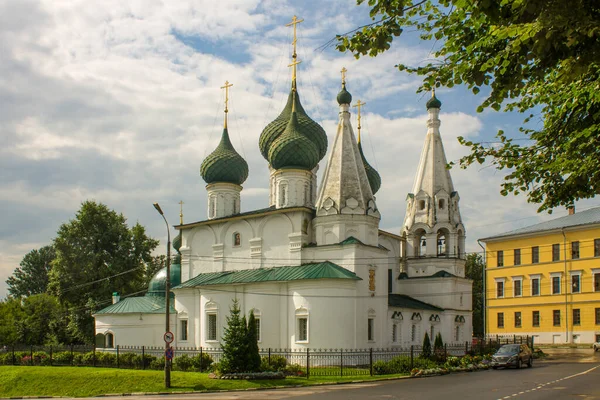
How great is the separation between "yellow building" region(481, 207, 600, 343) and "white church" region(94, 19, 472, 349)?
323 inches

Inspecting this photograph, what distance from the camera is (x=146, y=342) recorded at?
36250 mm

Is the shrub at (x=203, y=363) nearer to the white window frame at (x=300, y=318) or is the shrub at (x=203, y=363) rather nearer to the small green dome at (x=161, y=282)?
the white window frame at (x=300, y=318)

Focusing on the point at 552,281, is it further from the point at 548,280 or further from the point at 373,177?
the point at 373,177

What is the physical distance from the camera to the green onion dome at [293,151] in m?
35.3

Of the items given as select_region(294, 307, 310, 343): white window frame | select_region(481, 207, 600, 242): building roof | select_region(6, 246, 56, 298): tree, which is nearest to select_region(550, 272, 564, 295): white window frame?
select_region(481, 207, 600, 242): building roof

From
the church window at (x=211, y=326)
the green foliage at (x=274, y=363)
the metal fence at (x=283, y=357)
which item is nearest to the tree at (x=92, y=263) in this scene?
the metal fence at (x=283, y=357)

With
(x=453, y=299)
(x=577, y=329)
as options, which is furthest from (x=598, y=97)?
(x=577, y=329)

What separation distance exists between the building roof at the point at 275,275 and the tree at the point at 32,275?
4373 cm

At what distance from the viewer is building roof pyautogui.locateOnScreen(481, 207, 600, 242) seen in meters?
43.2

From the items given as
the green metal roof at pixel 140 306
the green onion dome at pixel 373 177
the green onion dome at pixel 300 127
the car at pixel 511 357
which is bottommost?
the car at pixel 511 357

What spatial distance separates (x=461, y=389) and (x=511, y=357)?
8.95 m

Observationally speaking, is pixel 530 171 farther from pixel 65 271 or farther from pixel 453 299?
pixel 65 271

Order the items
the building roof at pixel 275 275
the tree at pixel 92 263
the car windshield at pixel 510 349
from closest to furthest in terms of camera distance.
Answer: the car windshield at pixel 510 349 → the building roof at pixel 275 275 → the tree at pixel 92 263

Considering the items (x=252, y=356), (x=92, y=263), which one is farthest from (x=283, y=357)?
(x=92, y=263)
